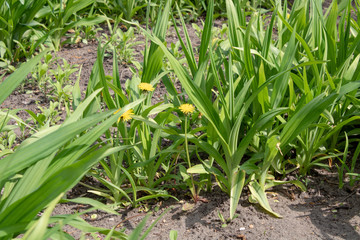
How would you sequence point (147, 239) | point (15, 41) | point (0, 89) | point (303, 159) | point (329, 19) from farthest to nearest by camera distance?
point (15, 41) < point (329, 19) < point (303, 159) < point (147, 239) < point (0, 89)

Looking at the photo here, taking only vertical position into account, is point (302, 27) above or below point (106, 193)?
above

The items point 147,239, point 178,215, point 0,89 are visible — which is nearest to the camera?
point 0,89

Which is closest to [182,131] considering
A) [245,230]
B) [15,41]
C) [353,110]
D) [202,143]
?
[202,143]

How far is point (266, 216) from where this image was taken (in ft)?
6.93

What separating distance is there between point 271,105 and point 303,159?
1.10 feet

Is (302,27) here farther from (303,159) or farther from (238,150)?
(238,150)

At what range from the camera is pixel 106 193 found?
2.22 metres

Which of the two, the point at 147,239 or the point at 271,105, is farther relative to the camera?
the point at 271,105

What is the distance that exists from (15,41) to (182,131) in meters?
1.48

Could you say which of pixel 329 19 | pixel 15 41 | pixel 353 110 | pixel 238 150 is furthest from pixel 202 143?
pixel 15 41

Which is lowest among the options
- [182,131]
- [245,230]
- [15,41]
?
[245,230]

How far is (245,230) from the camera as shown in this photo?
203 cm

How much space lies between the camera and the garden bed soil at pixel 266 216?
6.64 ft

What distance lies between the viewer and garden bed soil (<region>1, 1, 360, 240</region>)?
6.64ft
